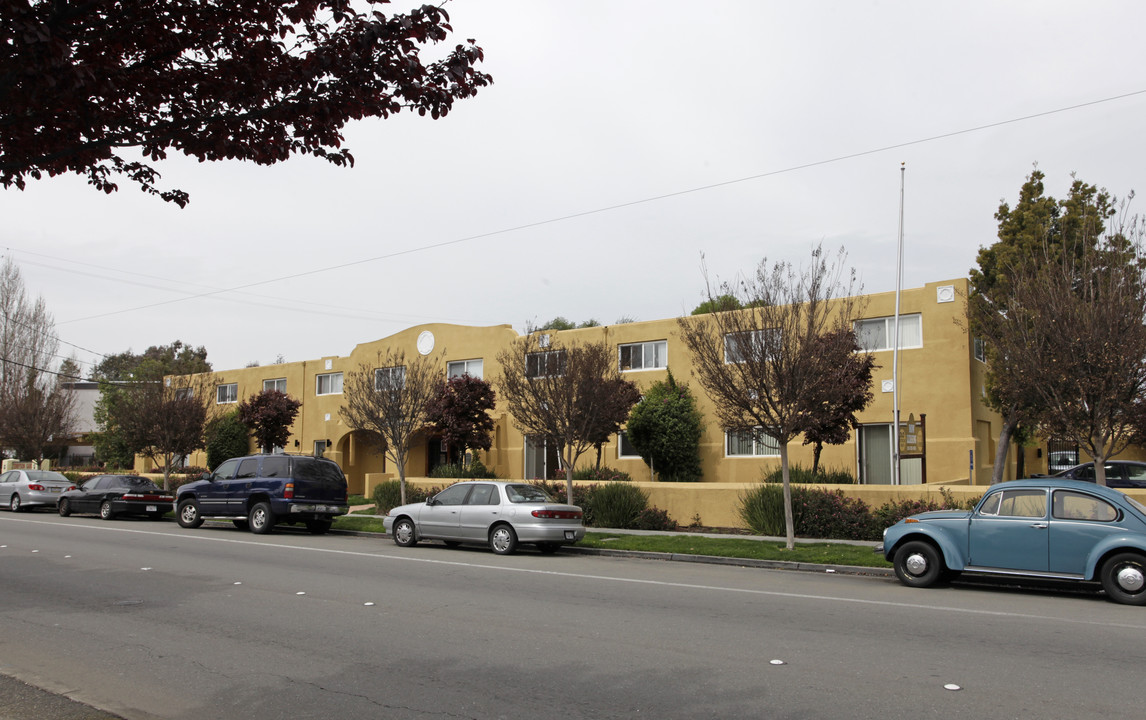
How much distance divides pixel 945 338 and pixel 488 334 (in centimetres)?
1578

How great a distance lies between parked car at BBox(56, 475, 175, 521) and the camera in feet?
83.8

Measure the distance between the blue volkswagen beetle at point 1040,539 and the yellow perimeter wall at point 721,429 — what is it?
28.4 feet

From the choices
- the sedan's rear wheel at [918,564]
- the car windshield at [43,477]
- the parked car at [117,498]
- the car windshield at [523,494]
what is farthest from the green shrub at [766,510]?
the car windshield at [43,477]

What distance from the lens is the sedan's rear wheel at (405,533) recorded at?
18.2 m

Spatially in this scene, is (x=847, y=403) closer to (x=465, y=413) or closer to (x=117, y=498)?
(x=465, y=413)

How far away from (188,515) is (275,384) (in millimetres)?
18181

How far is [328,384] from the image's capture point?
124 ft

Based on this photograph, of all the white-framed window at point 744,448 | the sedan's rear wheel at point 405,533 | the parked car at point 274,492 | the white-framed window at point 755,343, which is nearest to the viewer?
the white-framed window at point 755,343

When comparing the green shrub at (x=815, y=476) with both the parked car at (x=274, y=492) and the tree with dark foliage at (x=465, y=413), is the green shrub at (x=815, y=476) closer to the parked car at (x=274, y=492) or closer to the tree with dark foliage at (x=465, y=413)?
the tree with dark foliage at (x=465, y=413)

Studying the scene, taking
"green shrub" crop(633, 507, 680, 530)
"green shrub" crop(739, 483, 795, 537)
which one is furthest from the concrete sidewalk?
"green shrub" crop(633, 507, 680, 530)

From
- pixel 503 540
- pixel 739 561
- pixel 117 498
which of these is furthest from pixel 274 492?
pixel 739 561

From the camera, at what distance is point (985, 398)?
23906mm

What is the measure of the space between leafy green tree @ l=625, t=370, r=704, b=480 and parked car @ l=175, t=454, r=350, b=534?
914 cm

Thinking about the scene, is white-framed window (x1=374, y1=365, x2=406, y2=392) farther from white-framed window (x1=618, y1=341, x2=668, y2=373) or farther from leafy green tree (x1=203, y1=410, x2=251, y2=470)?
leafy green tree (x1=203, y1=410, x2=251, y2=470)
